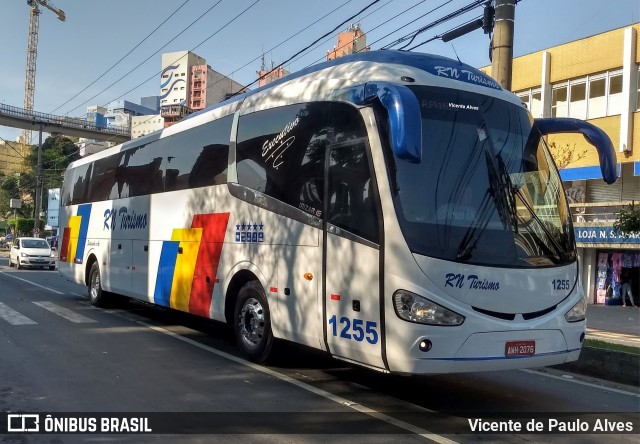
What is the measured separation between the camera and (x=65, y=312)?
12.3 meters

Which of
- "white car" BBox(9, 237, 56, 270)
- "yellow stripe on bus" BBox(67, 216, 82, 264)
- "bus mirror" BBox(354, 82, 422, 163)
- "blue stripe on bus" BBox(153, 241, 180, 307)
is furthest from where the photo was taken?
"white car" BBox(9, 237, 56, 270)

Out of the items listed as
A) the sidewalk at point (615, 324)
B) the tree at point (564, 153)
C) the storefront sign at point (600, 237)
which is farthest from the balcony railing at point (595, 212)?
the sidewalk at point (615, 324)

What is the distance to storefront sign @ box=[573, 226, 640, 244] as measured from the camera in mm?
21069

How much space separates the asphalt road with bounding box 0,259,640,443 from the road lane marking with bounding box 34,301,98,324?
175cm

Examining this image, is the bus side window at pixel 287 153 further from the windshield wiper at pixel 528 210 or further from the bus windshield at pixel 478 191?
the windshield wiper at pixel 528 210

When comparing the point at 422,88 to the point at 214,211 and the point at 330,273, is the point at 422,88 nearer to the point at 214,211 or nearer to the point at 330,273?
the point at 330,273

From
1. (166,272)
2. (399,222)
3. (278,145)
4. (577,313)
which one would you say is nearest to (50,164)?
(166,272)

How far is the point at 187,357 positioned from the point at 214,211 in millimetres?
2151

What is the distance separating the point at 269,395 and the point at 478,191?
10.1ft

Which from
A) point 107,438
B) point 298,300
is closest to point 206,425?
point 107,438

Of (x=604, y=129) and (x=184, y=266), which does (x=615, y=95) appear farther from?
(x=184, y=266)

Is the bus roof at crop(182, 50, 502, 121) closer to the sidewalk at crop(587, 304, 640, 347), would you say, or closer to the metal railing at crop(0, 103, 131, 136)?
the sidewalk at crop(587, 304, 640, 347)

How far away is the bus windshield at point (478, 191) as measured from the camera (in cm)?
536

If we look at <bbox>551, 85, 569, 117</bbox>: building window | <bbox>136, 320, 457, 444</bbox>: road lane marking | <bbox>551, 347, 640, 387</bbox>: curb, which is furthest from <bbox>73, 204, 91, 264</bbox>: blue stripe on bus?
<bbox>551, 85, 569, 117</bbox>: building window
